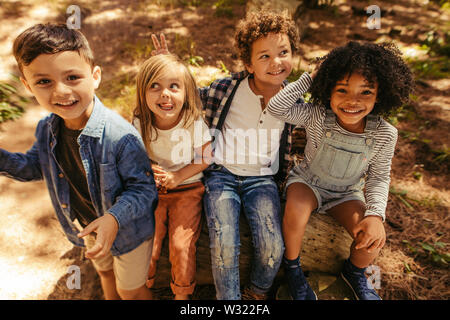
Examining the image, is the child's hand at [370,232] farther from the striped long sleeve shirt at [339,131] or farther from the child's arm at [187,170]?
the child's arm at [187,170]

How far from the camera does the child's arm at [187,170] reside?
2.02 meters

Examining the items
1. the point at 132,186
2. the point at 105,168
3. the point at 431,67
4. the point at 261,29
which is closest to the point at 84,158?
the point at 105,168

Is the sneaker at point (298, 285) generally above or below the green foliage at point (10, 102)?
below

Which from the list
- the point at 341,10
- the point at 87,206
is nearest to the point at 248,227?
the point at 87,206

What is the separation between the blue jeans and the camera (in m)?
1.99

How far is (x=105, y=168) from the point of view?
1.64 metres

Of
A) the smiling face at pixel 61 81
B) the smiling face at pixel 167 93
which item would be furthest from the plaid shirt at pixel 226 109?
the smiling face at pixel 61 81

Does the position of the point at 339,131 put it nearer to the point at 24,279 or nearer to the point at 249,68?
the point at 249,68

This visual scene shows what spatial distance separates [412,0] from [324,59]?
25.1 feet

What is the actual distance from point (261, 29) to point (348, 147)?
1138 millimetres

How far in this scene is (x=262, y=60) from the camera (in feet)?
7.03

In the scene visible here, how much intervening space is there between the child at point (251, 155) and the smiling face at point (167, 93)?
0.31 meters

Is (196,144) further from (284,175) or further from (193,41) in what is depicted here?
(193,41)

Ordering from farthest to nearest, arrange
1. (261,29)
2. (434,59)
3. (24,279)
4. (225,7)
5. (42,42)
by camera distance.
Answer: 1. (225,7)
2. (434,59)
3. (24,279)
4. (261,29)
5. (42,42)
